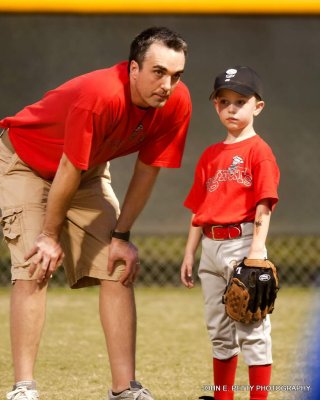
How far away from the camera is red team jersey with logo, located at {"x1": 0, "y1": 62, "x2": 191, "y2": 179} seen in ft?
13.2

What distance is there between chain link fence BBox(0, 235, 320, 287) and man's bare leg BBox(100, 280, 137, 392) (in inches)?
138

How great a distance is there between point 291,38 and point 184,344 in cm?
285

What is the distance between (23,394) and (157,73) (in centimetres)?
137

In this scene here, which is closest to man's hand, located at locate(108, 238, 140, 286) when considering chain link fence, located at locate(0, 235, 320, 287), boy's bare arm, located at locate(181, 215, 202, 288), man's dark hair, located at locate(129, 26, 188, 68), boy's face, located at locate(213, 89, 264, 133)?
boy's bare arm, located at locate(181, 215, 202, 288)

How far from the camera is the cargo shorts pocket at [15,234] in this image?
4316 millimetres

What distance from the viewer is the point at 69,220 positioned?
450 cm

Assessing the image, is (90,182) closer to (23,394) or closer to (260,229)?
(260,229)

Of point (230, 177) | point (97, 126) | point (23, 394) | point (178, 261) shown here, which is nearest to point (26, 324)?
point (23, 394)

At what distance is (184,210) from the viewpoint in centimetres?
769

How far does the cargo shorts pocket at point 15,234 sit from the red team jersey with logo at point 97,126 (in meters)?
0.22

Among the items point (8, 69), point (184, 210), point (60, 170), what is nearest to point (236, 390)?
point (60, 170)

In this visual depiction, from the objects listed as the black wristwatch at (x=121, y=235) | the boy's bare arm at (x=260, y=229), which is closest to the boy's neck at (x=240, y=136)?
the boy's bare arm at (x=260, y=229)

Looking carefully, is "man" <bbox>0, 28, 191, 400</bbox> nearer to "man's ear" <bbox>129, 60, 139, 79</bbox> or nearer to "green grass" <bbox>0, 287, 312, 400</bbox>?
"man's ear" <bbox>129, 60, 139, 79</bbox>

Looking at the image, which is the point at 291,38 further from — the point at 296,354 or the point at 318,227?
the point at 296,354
